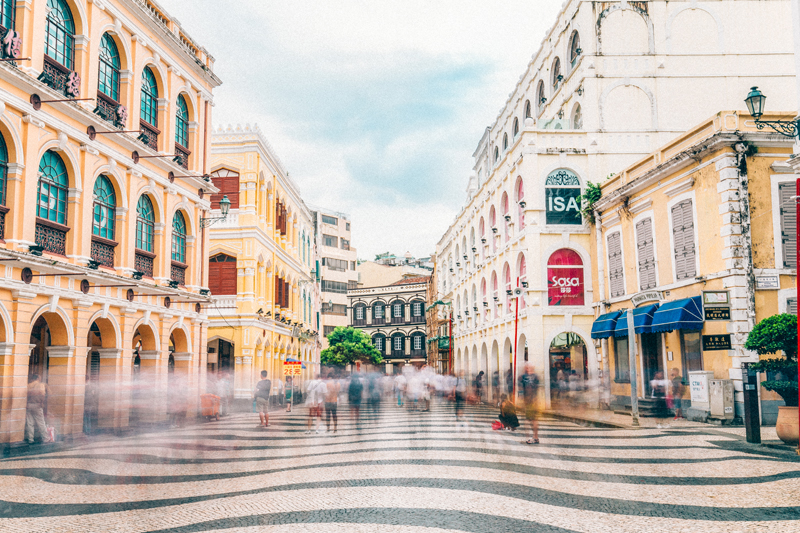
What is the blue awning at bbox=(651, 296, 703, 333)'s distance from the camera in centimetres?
1883

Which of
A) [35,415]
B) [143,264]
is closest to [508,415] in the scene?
[35,415]

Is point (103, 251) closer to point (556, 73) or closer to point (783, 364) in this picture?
point (783, 364)

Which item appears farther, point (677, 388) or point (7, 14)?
point (677, 388)

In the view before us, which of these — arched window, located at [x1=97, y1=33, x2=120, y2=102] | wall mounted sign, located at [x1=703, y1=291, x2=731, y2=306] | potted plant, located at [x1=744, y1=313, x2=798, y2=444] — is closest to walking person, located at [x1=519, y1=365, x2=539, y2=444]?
potted plant, located at [x1=744, y1=313, x2=798, y2=444]

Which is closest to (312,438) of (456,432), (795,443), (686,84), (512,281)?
(456,432)

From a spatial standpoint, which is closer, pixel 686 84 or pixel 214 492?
pixel 214 492

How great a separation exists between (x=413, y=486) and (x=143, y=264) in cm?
1539

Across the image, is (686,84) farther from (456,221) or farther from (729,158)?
(456,221)

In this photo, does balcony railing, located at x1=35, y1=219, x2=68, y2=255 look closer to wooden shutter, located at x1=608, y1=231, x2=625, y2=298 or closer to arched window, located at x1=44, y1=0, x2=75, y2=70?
arched window, located at x1=44, y1=0, x2=75, y2=70

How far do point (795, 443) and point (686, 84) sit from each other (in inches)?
838

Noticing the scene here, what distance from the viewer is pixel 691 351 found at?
20.0 metres

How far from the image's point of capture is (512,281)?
32.4 m

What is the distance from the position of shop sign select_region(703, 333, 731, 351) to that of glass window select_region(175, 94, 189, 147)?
18.3 metres

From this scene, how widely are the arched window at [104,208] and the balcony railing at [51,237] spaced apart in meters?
1.58
